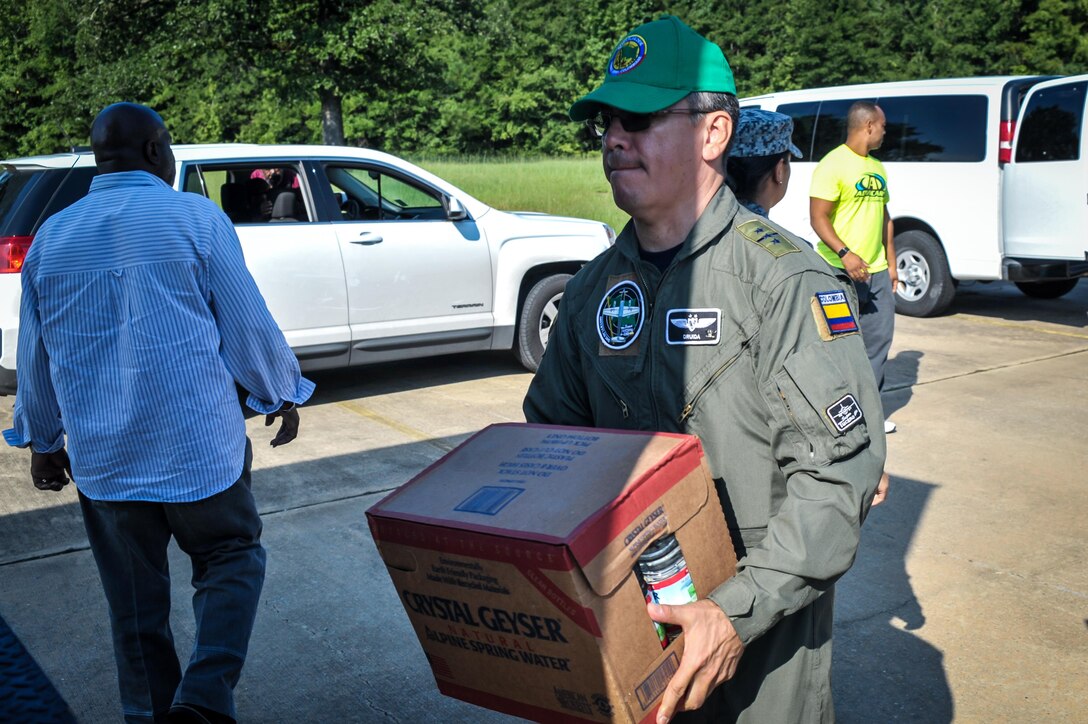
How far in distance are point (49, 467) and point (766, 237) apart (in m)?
2.35

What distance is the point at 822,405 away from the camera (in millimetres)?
1714

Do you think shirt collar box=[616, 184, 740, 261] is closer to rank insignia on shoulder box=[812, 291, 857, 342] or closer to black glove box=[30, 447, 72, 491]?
rank insignia on shoulder box=[812, 291, 857, 342]

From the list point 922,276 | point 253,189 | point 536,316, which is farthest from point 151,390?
point 922,276

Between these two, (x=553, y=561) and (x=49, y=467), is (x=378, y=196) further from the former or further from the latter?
(x=553, y=561)

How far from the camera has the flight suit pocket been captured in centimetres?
171

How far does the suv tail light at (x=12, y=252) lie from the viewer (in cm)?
637

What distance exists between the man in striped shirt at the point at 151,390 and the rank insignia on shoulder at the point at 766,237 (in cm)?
162

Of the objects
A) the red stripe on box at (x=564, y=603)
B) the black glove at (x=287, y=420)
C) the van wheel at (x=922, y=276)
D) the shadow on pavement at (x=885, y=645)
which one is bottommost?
the shadow on pavement at (x=885, y=645)

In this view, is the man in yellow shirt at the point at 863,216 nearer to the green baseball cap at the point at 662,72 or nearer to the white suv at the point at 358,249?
the white suv at the point at 358,249

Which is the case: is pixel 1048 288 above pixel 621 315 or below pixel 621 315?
below

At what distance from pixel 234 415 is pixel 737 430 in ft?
5.45

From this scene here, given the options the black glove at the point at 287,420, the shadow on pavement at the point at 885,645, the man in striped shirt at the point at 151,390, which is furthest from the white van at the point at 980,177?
the man in striped shirt at the point at 151,390

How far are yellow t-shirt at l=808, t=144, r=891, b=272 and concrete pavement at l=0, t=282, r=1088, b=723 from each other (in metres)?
1.23

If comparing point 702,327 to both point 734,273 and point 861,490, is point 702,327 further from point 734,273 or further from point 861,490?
point 861,490
